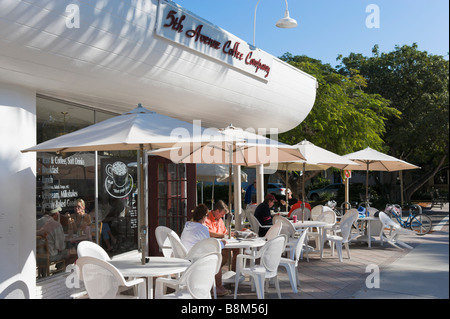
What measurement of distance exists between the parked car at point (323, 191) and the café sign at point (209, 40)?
21.6 meters

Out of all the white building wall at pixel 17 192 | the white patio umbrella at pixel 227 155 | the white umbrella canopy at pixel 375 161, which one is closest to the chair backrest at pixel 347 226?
the white patio umbrella at pixel 227 155

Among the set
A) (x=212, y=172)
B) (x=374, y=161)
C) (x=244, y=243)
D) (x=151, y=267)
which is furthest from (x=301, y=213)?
(x=151, y=267)

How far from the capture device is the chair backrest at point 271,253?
5637 millimetres

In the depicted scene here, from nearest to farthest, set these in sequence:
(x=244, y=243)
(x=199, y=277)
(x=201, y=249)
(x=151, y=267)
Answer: (x=199, y=277) → (x=151, y=267) → (x=201, y=249) → (x=244, y=243)

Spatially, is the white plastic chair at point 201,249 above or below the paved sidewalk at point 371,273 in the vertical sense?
above

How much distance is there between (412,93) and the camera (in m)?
24.9

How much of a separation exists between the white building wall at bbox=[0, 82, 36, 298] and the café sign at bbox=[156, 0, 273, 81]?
2.30m

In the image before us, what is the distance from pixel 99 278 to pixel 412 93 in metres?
24.2

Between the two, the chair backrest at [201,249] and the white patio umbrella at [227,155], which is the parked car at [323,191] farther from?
the chair backrest at [201,249]

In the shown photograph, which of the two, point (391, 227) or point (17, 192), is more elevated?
point (17, 192)

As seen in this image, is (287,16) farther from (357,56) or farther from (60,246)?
(357,56)

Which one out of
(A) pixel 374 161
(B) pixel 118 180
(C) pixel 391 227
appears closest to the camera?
(B) pixel 118 180

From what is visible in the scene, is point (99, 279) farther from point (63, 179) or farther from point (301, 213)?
point (301, 213)
